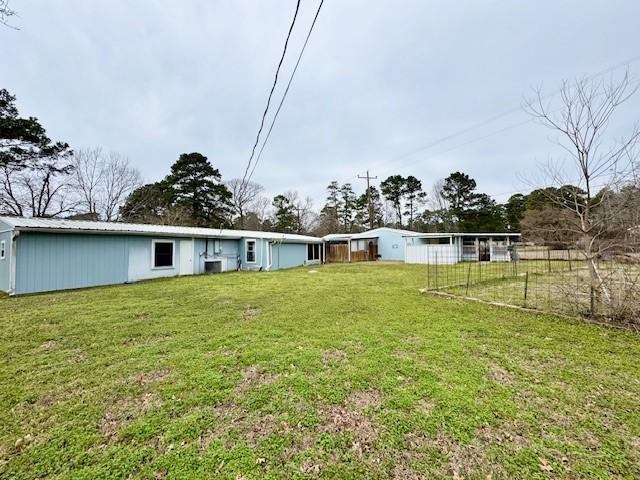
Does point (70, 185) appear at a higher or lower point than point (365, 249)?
higher

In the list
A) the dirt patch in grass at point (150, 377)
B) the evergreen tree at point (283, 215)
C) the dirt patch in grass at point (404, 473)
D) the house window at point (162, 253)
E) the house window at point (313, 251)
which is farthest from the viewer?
the evergreen tree at point (283, 215)

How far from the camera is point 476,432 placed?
214 cm

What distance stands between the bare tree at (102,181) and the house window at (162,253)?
49.0ft

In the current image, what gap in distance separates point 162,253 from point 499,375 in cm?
1230

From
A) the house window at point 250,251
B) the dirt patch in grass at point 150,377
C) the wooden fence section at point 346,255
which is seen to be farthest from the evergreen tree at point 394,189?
the dirt patch in grass at point 150,377

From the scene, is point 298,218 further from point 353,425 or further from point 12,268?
point 353,425

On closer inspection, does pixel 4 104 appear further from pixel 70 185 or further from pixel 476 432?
pixel 476 432

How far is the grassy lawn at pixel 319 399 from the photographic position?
1872 mm

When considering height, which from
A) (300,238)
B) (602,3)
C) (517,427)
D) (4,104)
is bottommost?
(517,427)

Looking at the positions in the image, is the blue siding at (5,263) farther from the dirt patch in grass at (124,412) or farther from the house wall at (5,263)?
the dirt patch in grass at (124,412)

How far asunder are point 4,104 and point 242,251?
13502mm

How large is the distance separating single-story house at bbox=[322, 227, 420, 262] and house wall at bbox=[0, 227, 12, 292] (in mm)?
17625

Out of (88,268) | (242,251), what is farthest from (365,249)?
(88,268)

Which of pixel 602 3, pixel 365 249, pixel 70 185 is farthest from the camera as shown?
pixel 365 249
